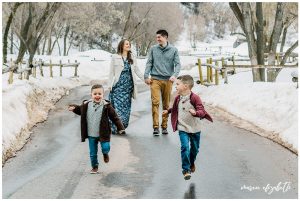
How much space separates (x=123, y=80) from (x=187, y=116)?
3777 mm

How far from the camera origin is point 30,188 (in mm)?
6703

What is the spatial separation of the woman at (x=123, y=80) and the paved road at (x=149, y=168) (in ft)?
1.96

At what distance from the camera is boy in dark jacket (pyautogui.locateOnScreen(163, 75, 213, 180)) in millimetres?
6805

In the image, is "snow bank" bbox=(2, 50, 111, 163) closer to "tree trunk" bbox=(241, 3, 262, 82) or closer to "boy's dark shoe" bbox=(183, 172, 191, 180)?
"boy's dark shoe" bbox=(183, 172, 191, 180)

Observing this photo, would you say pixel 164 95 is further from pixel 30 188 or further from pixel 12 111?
pixel 30 188

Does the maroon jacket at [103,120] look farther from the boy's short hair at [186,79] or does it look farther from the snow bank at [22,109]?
the snow bank at [22,109]

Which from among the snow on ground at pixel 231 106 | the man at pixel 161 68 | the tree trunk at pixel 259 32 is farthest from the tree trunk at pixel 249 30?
the man at pixel 161 68

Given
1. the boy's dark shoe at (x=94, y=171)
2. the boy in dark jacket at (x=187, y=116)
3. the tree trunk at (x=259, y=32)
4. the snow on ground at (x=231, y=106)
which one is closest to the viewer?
the boy in dark jacket at (x=187, y=116)

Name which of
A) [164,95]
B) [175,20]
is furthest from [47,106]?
[175,20]

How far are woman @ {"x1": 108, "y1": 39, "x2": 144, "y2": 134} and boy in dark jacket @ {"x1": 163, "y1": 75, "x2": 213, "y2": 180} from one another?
340 cm

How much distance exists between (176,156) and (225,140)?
72.0 inches

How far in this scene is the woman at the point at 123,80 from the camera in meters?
10.3

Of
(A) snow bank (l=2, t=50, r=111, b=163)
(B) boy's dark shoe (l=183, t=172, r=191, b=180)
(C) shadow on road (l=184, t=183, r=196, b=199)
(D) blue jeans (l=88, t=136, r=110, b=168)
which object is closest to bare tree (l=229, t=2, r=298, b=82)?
(A) snow bank (l=2, t=50, r=111, b=163)

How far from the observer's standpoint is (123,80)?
10523 mm
